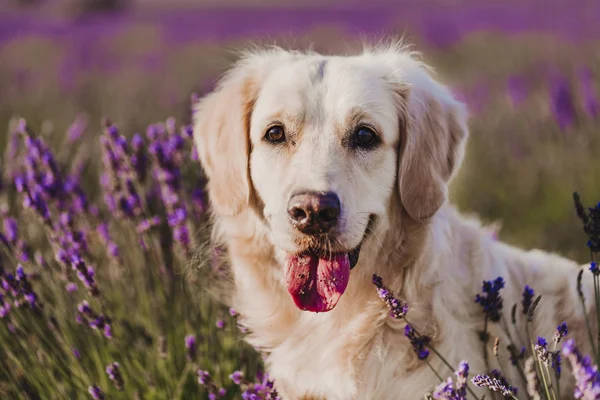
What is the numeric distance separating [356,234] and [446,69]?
23.0ft

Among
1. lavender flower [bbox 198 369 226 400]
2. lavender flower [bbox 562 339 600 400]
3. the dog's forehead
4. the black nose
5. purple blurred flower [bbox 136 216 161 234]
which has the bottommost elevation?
lavender flower [bbox 562 339 600 400]

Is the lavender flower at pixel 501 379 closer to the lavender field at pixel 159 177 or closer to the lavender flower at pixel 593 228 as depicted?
the lavender field at pixel 159 177

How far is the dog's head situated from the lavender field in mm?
377

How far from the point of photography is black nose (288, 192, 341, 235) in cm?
203

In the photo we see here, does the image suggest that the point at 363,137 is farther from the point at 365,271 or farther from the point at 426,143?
the point at 365,271

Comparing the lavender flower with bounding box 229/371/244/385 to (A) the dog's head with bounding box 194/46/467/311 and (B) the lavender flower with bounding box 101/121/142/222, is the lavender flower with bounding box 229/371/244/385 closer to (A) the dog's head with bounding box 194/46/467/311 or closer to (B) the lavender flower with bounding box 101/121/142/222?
(A) the dog's head with bounding box 194/46/467/311

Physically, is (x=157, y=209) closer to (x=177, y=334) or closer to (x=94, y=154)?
(x=177, y=334)

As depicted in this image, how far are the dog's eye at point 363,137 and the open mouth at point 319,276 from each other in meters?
0.26

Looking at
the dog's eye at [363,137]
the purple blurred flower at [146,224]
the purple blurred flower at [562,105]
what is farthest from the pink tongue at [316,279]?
the purple blurred flower at [562,105]

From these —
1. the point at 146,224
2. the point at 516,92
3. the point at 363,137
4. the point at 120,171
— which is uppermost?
the point at 516,92

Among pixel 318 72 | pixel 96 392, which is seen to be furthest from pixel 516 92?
pixel 96 392

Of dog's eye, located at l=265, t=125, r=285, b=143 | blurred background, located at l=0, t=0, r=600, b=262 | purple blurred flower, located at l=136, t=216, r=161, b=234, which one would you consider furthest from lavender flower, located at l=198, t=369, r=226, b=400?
blurred background, located at l=0, t=0, r=600, b=262

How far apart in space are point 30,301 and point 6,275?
0.39 feet

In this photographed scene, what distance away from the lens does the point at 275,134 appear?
2395 mm
